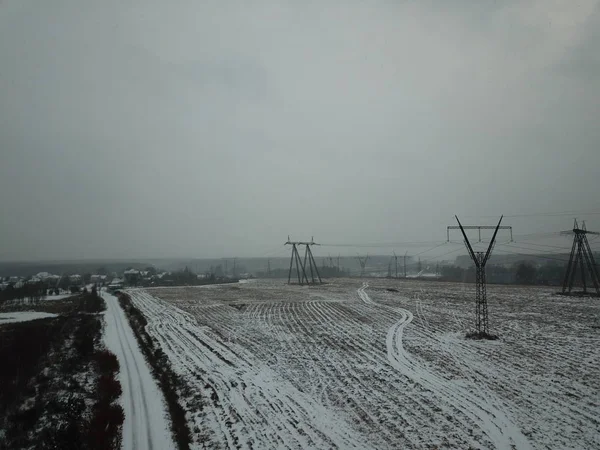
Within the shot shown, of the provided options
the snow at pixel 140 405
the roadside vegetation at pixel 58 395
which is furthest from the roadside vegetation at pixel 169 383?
the roadside vegetation at pixel 58 395

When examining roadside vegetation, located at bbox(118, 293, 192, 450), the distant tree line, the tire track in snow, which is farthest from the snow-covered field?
the distant tree line

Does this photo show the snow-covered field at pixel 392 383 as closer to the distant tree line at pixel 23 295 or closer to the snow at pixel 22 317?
the snow at pixel 22 317

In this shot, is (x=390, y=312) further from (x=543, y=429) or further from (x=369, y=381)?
(x=543, y=429)

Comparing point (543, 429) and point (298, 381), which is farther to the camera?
point (298, 381)

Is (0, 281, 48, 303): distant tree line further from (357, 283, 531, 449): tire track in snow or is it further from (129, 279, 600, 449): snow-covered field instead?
(357, 283, 531, 449): tire track in snow

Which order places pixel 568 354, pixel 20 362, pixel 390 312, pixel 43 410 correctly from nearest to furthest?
pixel 43 410
pixel 568 354
pixel 20 362
pixel 390 312

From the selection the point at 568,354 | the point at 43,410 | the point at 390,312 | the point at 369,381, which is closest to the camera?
the point at 43,410

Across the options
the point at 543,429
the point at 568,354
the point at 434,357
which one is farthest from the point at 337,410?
the point at 568,354
